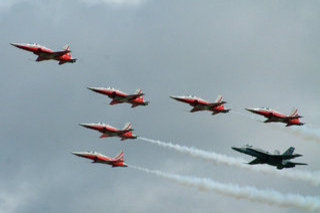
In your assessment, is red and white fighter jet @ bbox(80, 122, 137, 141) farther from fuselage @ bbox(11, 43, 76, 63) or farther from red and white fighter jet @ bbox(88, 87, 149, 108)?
fuselage @ bbox(11, 43, 76, 63)

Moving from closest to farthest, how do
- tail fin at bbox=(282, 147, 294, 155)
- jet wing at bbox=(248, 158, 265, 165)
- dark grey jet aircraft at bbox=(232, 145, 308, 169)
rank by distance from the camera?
dark grey jet aircraft at bbox=(232, 145, 308, 169)
jet wing at bbox=(248, 158, 265, 165)
tail fin at bbox=(282, 147, 294, 155)

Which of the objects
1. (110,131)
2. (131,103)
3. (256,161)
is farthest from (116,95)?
(256,161)

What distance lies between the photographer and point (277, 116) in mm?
154500

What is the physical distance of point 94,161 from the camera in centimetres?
16525

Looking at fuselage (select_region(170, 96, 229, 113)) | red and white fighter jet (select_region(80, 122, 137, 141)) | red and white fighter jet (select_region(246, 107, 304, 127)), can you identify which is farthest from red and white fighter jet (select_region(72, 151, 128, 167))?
red and white fighter jet (select_region(246, 107, 304, 127))

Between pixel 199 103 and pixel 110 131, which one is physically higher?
pixel 199 103

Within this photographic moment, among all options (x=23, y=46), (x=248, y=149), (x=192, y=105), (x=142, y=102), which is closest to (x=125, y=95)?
(x=142, y=102)

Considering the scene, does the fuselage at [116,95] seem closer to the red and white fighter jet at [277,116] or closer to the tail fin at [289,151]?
the red and white fighter jet at [277,116]

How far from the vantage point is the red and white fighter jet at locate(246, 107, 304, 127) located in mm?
154125

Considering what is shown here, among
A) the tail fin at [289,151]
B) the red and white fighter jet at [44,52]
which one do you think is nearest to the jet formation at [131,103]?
the red and white fighter jet at [44,52]

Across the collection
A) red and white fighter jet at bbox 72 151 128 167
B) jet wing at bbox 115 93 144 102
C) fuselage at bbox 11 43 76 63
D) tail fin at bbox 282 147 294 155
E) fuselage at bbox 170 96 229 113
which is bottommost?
red and white fighter jet at bbox 72 151 128 167

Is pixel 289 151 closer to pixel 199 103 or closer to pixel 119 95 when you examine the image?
pixel 199 103

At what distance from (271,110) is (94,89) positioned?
4047cm

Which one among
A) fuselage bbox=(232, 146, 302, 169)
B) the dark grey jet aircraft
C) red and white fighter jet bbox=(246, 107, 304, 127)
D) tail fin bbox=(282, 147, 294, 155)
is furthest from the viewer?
tail fin bbox=(282, 147, 294, 155)
